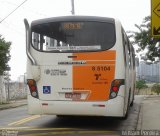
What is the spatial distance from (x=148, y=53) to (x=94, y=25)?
71.4 feet

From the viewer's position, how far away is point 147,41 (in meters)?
32.8

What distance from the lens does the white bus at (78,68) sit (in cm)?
1230

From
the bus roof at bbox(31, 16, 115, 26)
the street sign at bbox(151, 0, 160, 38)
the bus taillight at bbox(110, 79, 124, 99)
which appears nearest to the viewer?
the street sign at bbox(151, 0, 160, 38)

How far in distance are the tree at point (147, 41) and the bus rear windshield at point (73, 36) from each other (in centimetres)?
2020

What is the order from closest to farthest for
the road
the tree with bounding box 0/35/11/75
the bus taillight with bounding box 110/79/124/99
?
the road, the bus taillight with bounding box 110/79/124/99, the tree with bounding box 0/35/11/75

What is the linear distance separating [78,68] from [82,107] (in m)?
1.08

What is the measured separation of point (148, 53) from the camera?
33906 mm

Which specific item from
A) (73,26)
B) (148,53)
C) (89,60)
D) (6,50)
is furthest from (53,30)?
(148,53)

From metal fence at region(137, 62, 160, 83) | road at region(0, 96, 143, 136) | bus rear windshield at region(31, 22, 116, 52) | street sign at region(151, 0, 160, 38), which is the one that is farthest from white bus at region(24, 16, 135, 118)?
metal fence at region(137, 62, 160, 83)

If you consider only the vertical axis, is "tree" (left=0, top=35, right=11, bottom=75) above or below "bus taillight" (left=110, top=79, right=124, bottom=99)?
above

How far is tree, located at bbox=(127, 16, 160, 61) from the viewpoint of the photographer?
32.7 metres

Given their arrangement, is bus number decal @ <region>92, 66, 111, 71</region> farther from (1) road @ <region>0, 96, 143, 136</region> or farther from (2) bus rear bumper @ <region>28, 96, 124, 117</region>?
(1) road @ <region>0, 96, 143, 136</region>

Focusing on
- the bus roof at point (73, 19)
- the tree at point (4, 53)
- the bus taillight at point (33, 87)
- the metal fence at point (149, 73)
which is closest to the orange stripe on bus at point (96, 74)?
the bus roof at point (73, 19)

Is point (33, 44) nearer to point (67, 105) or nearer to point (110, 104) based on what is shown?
point (67, 105)
